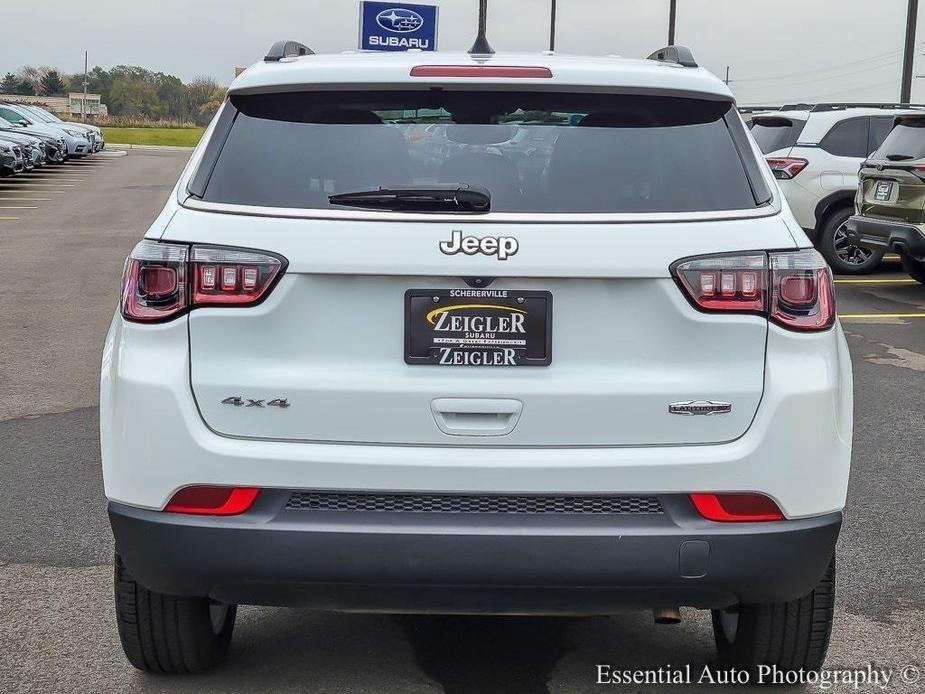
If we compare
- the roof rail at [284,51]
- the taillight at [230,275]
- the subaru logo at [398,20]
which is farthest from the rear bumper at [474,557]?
the subaru logo at [398,20]

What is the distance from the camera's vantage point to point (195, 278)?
2.94 metres

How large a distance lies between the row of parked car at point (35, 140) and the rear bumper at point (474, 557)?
85.9 feet

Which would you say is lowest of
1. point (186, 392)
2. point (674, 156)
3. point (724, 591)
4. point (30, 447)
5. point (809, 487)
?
point (30, 447)

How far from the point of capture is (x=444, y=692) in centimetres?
349

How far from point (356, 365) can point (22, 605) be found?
6.23 ft

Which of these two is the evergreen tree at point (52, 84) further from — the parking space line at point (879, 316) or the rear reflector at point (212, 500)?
the rear reflector at point (212, 500)

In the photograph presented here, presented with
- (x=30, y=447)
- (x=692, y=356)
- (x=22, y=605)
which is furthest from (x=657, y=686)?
(x=30, y=447)

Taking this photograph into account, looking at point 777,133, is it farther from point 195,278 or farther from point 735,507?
point 195,278

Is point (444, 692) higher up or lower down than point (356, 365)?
lower down

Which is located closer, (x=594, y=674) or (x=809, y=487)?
(x=809, y=487)

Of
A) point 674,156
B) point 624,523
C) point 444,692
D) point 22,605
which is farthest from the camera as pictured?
point 22,605

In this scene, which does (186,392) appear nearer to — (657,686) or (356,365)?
(356,365)

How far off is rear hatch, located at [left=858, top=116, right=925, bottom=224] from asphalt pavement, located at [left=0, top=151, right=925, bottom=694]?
4.15 meters

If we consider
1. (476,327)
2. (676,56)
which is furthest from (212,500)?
(676,56)
